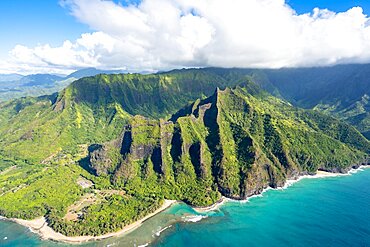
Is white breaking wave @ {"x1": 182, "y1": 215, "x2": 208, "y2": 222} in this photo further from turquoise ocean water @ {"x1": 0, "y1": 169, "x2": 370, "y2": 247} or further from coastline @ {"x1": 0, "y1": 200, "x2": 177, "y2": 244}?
coastline @ {"x1": 0, "y1": 200, "x2": 177, "y2": 244}

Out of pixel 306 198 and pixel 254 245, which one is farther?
pixel 306 198

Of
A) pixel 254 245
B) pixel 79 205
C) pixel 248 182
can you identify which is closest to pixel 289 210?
pixel 248 182

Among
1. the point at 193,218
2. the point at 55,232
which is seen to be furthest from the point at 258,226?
the point at 55,232

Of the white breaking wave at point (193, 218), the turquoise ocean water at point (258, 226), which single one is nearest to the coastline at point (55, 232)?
the turquoise ocean water at point (258, 226)

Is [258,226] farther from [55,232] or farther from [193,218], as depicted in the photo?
[55,232]

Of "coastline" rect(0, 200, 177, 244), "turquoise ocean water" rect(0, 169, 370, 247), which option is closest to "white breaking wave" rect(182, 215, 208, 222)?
"turquoise ocean water" rect(0, 169, 370, 247)

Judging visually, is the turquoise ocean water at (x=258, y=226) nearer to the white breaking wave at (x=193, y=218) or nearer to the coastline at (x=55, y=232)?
the white breaking wave at (x=193, y=218)

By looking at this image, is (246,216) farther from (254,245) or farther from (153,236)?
(153,236)

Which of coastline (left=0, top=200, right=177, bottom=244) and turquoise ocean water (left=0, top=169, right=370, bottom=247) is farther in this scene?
coastline (left=0, top=200, right=177, bottom=244)
